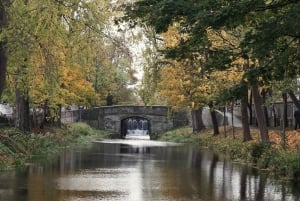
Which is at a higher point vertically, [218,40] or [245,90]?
[218,40]

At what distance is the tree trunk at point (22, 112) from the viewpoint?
3114 cm

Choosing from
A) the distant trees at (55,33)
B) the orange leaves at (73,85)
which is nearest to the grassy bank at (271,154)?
the distant trees at (55,33)

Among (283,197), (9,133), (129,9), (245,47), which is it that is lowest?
(283,197)

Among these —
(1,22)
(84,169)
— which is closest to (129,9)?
(1,22)

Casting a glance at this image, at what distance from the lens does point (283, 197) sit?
14.7 meters

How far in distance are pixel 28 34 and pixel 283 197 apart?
853 centimetres

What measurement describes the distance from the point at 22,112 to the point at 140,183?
16503 millimetres

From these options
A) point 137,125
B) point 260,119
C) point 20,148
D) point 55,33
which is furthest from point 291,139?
point 137,125

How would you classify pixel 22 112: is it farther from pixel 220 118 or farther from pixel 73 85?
pixel 220 118

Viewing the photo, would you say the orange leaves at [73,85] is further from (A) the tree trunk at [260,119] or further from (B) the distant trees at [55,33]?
(B) the distant trees at [55,33]

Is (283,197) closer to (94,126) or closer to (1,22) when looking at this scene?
(1,22)

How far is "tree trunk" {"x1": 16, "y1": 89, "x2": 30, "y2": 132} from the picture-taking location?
102 ft

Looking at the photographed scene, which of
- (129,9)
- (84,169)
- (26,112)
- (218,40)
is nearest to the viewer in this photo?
(129,9)

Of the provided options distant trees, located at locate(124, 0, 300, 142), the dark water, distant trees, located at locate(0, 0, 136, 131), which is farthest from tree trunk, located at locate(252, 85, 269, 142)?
distant trees, located at locate(124, 0, 300, 142)
